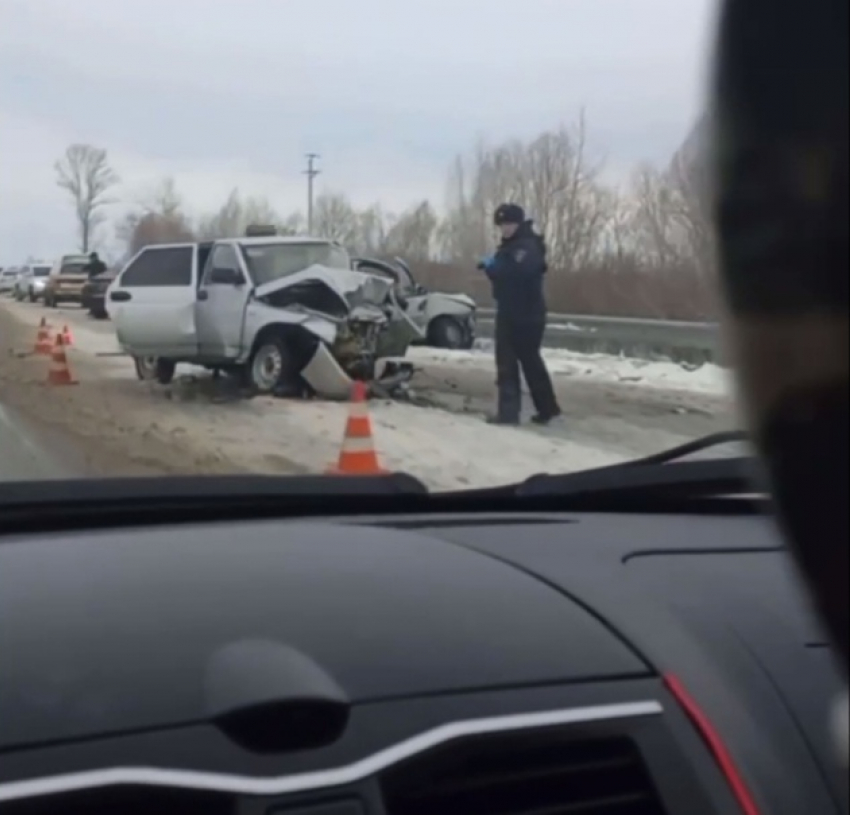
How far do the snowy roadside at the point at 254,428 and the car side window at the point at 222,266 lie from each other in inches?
41.2

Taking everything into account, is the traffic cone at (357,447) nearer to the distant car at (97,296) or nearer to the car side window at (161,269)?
the car side window at (161,269)

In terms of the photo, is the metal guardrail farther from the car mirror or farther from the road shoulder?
the road shoulder

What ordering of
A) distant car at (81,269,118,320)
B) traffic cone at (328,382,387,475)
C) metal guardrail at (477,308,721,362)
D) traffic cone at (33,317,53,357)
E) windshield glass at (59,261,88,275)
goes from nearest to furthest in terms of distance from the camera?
windshield glass at (59,261,88,275), traffic cone at (328,382,387,475), distant car at (81,269,118,320), traffic cone at (33,317,53,357), metal guardrail at (477,308,721,362)

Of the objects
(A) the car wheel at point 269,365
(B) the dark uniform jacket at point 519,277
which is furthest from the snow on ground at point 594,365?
(A) the car wheel at point 269,365

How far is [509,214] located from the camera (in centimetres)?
855

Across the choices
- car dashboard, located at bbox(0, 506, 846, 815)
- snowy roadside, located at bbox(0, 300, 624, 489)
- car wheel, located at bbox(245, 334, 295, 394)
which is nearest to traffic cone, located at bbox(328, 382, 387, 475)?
snowy roadside, located at bbox(0, 300, 624, 489)

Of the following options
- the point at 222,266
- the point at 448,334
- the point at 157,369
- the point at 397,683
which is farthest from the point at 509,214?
the point at 448,334

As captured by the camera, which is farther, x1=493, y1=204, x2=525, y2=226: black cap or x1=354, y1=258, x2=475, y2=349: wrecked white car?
x1=354, y1=258, x2=475, y2=349: wrecked white car

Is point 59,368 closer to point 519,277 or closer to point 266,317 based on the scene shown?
point 266,317

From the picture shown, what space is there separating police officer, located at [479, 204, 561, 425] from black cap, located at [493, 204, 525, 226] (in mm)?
2064

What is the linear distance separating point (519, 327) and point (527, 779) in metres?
11.1

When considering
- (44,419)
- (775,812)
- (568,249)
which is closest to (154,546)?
(775,812)

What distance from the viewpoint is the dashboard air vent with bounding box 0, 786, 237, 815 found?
158 centimetres

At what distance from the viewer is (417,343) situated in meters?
16.5
